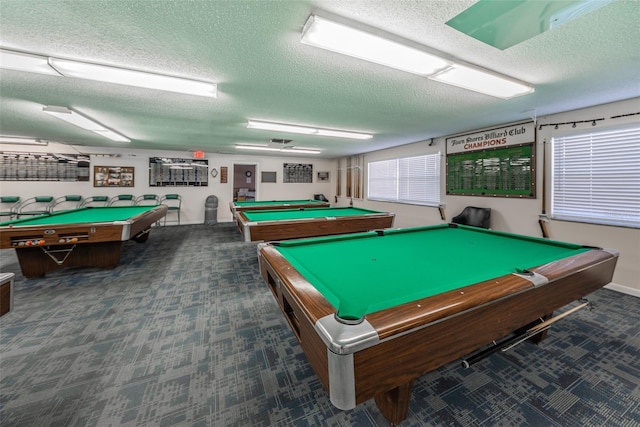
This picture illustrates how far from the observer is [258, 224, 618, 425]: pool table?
2.78ft

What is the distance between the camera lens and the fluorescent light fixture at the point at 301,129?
159 inches

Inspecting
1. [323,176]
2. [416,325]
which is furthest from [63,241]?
[323,176]

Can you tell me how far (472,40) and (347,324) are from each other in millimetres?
2058

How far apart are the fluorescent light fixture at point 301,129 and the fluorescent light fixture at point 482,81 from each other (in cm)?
246

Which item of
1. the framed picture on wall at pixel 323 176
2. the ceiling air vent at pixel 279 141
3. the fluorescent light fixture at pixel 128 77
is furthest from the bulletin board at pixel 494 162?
the framed picture on wall at pixel 323 176

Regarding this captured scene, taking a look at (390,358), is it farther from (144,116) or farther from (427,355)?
(144,116)

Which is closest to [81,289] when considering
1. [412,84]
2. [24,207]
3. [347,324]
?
[347,324]

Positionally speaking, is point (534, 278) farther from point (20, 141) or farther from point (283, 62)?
point (20, 141)

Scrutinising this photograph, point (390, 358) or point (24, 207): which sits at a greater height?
point (24, 207)

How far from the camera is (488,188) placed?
168 inches

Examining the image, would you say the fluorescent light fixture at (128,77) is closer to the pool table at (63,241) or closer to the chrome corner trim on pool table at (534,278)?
the pool table at (63,241)

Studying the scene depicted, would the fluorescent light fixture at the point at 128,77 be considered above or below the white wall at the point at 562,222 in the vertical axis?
above

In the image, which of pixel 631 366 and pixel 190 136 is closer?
pixel 631 366

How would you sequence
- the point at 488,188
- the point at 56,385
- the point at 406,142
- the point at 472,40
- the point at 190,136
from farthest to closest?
the point at 406,142
the point at 190,136
the point at 488,188
the point at 472,40
the point at 56,385
